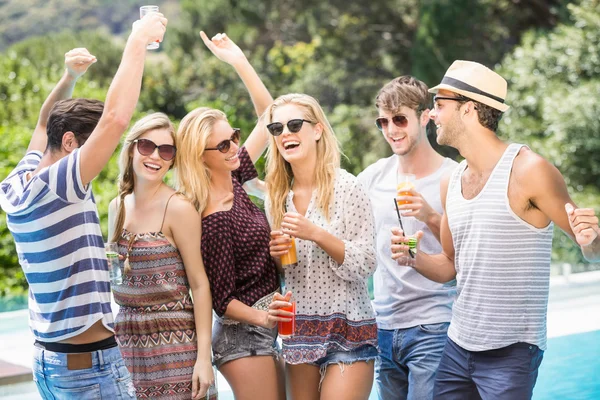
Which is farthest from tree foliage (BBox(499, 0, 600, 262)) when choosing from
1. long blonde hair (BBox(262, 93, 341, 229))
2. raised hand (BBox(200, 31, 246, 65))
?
long blonde hair (BBox(262, 93, 341, 229))

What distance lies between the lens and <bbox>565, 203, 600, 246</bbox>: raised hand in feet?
9.35

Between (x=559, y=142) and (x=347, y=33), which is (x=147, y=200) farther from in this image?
(x=347, y=33)

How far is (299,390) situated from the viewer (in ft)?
11.1

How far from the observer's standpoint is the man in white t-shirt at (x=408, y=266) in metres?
3.59

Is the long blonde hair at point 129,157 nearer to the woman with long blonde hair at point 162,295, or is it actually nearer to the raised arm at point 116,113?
the woman with long blonde hair at point 162,295

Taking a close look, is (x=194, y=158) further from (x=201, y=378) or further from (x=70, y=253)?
(x=201, y=378)

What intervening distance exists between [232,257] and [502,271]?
1057 millimetres

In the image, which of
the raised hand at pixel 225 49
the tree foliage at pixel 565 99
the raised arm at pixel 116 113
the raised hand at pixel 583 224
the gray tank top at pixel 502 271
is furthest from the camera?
the tree foliage at pixel 565 99

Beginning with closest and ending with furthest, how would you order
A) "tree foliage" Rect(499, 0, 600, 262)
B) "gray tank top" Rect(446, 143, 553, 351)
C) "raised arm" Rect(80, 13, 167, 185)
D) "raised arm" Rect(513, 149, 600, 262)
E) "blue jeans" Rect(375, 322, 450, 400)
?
"raised arm" Rect(80, 13, 167, 185) < "raised arm" Rect(513, 149, 600, 262) < "gray tank top" Rect(446, 143, 553, 351) < "blue jeans" Rect(375, 322, 450, 400) < "tree foliage" Rect(499, 0, 600, 262)

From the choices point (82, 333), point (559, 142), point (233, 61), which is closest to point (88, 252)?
point (82, 333)

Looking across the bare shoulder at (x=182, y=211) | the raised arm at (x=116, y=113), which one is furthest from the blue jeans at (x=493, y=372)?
the raised arm at (x=116, y=113)

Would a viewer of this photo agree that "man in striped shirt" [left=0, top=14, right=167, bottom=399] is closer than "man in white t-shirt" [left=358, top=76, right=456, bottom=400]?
Yes

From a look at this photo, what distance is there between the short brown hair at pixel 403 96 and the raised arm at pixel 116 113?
1324mm

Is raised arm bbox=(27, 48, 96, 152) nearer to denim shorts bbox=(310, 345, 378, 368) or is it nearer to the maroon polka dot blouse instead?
the maroon polka dot blouse
